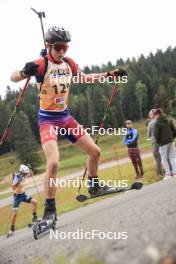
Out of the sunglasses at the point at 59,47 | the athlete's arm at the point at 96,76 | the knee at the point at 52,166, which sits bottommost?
the knee at the point at 52,166

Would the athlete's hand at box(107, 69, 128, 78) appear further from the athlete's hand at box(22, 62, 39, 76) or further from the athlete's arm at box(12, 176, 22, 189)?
the athlete's arm at box(12, 176, 22, 189)

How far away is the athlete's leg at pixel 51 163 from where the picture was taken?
7094 millimetres

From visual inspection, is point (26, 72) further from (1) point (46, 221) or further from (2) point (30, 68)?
(1) point (46, 221)

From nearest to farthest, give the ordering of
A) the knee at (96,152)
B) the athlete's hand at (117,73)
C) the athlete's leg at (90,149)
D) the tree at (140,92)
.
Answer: the athlete's leg at (90,149) → the knee at (96,152) → the athlete's hand at (117,73) → the tree at (140,92)

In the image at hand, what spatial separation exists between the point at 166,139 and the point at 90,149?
24.1ft

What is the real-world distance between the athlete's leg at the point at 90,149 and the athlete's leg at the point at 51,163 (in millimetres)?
655

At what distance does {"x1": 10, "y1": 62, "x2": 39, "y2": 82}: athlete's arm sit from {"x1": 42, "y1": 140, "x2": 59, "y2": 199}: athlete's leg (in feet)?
3.46

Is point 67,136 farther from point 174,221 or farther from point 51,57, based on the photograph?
point 174,221

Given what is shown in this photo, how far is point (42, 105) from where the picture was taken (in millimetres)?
7480

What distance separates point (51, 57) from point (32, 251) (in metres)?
3.13

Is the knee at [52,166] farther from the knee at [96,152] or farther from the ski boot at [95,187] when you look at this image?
the ski boot at [95,187]

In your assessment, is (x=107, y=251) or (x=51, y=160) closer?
(x=107, y=251)

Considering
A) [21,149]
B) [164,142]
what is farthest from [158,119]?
[21,149]

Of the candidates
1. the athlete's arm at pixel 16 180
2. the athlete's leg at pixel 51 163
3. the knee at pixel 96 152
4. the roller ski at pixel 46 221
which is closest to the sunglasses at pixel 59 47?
the athlete's leg at pixel 51 163
